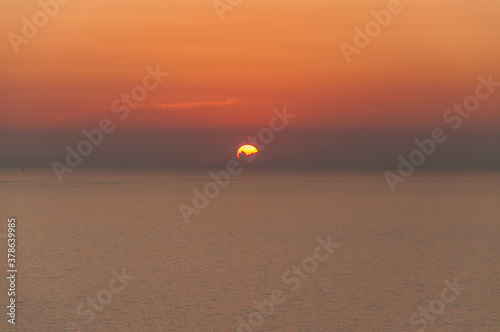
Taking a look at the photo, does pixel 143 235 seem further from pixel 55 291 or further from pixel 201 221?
pixel 55 291

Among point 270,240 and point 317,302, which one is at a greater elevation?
point 270,240

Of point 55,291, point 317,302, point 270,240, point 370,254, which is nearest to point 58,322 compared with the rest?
point 55,291

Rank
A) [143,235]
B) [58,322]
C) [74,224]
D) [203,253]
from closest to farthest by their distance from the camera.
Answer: [58,322] → [203,253] → [143,235] → [74,224]

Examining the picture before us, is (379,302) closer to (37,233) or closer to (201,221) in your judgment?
(37,233)

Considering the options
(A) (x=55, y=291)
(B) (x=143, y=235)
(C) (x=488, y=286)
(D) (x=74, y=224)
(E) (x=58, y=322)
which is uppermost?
(D) (x=74, y=224)

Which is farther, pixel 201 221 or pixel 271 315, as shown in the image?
pixel 201 221

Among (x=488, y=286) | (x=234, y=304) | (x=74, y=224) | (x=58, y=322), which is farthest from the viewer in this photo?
(x=74, y=224)

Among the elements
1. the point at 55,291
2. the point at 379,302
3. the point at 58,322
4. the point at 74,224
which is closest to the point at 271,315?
the point at 379,302

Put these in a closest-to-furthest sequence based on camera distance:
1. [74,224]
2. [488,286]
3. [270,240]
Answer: [488,286]
[270,240]
[74,224]

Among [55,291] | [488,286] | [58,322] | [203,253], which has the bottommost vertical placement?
[488,286]
